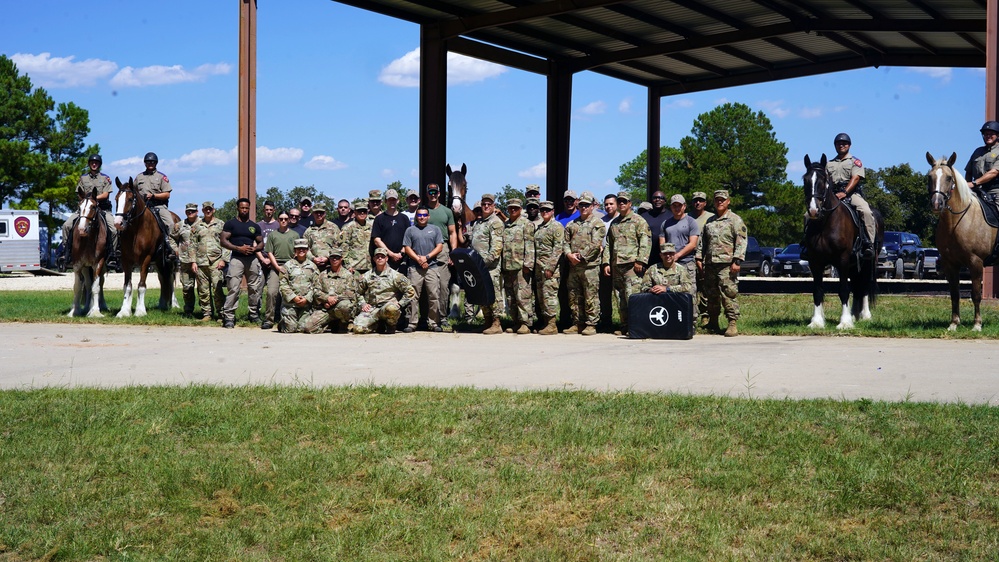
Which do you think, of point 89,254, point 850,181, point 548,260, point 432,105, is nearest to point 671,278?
point 548,260

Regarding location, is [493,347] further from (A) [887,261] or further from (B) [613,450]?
(A) [887,261]

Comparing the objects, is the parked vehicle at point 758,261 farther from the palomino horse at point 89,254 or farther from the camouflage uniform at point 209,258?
the palomino horse at point 89,254

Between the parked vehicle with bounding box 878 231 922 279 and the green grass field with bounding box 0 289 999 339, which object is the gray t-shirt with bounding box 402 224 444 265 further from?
the parked vehicle with bounding box 878 231 922 279

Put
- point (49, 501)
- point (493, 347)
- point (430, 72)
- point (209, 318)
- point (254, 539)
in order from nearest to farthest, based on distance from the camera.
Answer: point (254, 539), point (49, 501), point (493, 347), point (209, 318), point (430, 72)

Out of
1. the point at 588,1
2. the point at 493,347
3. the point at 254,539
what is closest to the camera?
the point at 254,539

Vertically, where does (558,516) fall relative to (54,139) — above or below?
below

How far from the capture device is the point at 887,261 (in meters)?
43.2

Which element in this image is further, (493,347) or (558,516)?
(493,347)

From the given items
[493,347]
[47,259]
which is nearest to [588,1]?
[493,347]

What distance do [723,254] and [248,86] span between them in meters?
13.5

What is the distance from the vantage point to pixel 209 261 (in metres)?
17.5

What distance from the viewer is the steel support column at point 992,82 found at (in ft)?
66.9

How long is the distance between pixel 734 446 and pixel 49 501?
4.31 metres

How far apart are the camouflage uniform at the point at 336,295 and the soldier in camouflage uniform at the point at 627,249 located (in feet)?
12.4
